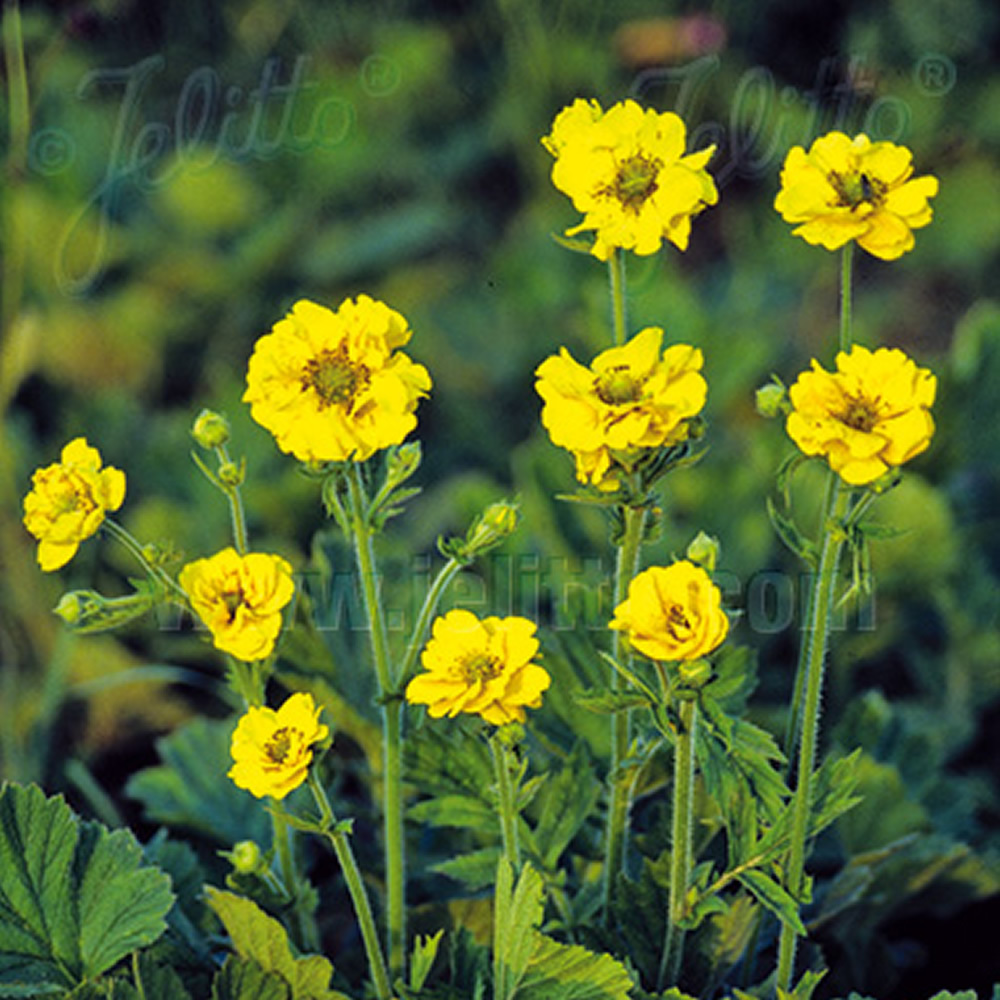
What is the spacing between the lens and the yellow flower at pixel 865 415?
3.32ft

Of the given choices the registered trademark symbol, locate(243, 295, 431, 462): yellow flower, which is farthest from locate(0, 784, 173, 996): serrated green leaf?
the registered trademark symbol

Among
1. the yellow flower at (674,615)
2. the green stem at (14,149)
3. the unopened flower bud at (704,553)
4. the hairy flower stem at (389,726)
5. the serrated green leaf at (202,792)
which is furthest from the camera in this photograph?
the green stem at (14,149)

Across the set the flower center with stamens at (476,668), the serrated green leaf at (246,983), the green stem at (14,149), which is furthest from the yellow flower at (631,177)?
the green stem at (14,149)

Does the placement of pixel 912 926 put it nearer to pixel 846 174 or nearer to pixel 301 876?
pixel 301 876

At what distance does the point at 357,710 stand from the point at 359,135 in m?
2.30

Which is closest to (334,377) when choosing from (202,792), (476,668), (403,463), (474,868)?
(403,463)

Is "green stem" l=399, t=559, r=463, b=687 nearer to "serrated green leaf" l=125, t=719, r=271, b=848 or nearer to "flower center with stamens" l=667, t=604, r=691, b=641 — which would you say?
"flower center with stamens" l=667, t=604, r=691, b=641

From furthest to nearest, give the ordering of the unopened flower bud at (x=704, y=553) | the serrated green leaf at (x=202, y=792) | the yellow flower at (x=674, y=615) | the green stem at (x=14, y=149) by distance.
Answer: the green stem at (x=14, y=149)
the serrated green leaf at (x=202, y=792)
the unopened flower bud at (x=704, y=553)
the yellow flower at (x=674, y=615)

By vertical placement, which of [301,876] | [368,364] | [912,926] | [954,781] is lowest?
[912,926]

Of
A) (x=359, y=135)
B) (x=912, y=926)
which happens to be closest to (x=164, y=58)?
(x=359, y=135)

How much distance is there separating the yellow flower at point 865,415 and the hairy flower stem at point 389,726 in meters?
0.37

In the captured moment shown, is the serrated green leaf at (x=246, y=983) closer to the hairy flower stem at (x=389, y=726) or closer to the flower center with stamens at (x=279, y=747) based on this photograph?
the hairy flower stem at (x=389, y=726)

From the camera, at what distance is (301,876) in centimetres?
148

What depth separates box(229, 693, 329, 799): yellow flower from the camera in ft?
3.57
